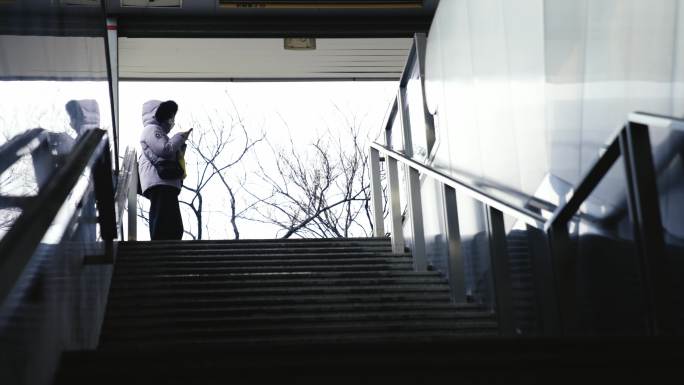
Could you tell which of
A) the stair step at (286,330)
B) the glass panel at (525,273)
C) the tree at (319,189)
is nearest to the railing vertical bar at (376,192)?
the stair step at (286,330)

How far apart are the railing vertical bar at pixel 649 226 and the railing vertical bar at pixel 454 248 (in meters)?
2.46

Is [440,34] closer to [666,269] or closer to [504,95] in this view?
[504,95]

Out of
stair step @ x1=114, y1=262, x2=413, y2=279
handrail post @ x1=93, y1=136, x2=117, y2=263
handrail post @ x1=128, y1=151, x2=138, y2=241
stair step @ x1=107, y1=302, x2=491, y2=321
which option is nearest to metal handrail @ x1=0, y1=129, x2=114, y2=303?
handrail post @ x1=93, y1=136, x2=117, y2=263

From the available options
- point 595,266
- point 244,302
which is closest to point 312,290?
point 244,302

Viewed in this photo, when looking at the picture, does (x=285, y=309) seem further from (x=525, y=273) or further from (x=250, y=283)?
(x=525, y=273)

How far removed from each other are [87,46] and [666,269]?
11.4 feet

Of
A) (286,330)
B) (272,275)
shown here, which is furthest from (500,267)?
(272,275)

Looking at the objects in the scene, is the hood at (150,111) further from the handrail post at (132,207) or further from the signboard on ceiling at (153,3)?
the signboard on ceiling at (153,3)

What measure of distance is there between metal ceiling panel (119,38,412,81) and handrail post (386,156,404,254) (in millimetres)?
4221

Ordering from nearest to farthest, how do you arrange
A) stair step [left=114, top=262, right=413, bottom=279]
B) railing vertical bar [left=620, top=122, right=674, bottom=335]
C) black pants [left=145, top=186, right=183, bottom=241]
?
railing vertical bar [left=620, top=122, right=674, bottom=335] < stair step [left=114, top=262, right=413, bottom=279] < black pants [left=145, top=186, right=183, bottom=241]

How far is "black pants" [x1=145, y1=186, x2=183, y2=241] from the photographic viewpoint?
8461mm

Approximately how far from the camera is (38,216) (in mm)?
2479

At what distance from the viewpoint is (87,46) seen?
5367 mm

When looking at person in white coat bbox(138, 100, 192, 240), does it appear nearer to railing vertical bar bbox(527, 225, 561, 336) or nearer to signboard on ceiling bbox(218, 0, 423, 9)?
signboard on ceiling bbox(218, 0, 423, 9)
